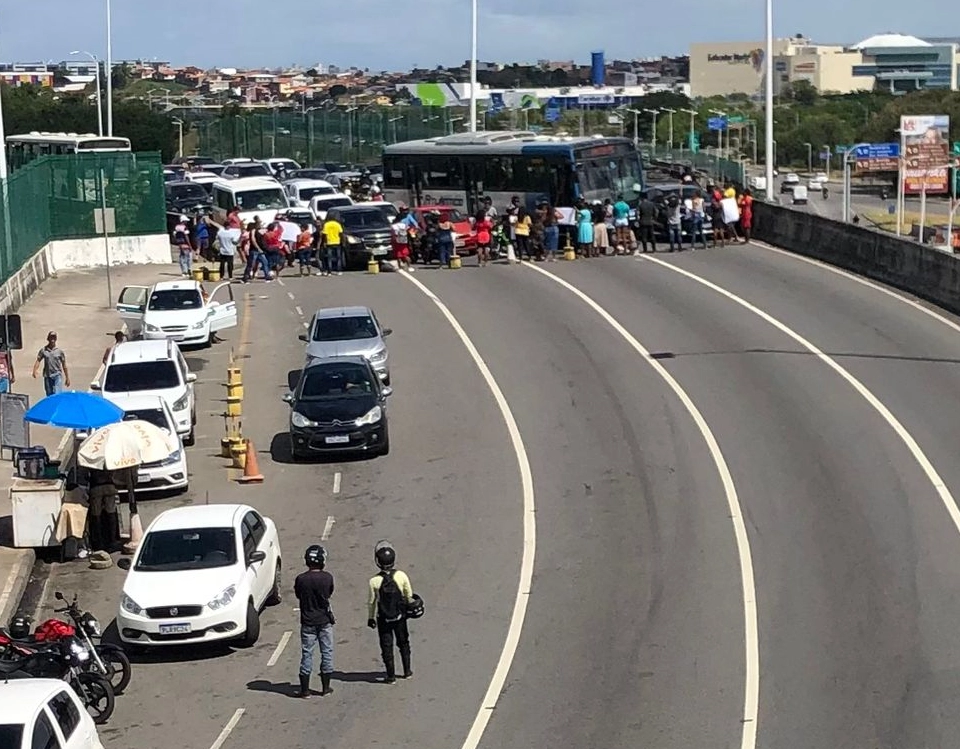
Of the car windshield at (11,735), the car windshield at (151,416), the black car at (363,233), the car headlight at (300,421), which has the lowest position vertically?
the car windshield at (11,735)

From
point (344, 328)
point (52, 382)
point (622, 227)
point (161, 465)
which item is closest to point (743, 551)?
point (161, 465)

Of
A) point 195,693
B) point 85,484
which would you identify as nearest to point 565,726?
point 195,693

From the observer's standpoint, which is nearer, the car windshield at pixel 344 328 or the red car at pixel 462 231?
the car windshield at pixel 344 328

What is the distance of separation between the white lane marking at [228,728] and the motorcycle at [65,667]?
111 cm

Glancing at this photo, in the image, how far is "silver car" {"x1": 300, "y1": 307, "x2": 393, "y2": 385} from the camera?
29.9 meters

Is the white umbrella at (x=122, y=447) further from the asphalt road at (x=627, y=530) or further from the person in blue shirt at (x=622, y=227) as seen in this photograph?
the person in blue shirt at (x=622, y=227)

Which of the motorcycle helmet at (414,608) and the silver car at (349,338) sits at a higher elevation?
the silver car at (349,338)

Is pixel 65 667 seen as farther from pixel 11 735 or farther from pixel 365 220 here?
pixel 365 220

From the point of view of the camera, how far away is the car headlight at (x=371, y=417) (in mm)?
25723

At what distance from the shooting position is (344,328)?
30.7m

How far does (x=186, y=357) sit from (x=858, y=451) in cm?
1511

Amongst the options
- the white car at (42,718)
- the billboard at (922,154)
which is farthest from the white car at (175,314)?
the white car at (42,718)

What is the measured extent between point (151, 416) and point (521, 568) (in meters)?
7.71

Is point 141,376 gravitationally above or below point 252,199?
below
